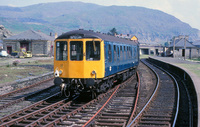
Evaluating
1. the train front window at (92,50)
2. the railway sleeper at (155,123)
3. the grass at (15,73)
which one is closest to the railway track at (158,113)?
the railway sleeper at (155,123)

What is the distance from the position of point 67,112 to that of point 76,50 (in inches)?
129

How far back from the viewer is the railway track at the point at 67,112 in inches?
383

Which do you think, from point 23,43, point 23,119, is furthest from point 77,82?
point 23,43

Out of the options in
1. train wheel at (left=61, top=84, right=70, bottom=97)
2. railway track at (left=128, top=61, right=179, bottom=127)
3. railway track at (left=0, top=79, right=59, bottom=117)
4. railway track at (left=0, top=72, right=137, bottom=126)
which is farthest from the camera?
train wheel at (left=61, top=84, right=70, bottom=97)

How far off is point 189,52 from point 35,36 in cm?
3961

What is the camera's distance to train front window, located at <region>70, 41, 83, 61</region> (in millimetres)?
12945

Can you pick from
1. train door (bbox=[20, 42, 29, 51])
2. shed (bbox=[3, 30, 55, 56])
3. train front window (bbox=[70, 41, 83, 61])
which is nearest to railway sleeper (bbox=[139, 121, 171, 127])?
train front window (bbox=[70, 41, 83, 61])

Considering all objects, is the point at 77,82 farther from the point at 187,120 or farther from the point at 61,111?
the point at 187,120

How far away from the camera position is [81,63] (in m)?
12.8

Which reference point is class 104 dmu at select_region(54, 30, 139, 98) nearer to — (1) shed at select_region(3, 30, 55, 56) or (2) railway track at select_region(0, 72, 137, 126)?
(2) railway track at select_region(0, 72, 137, 126)

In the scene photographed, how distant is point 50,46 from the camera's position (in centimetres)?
6506

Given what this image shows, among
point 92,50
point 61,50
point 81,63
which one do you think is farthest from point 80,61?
point 61,50

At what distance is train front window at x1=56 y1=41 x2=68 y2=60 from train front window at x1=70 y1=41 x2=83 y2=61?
1.03ft

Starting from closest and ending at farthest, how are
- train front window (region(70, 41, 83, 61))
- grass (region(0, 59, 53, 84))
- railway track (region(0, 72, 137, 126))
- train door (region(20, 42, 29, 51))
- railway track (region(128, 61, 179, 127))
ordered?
railway track (region(0, 72, 137, 126)) → railway track (region(128, 61, 179, 127)) → train front window (region(70, 41, 83, 61)) → grass (region(0, 59, 53, 84)) → train door (region(20, 42, 29, 51))
